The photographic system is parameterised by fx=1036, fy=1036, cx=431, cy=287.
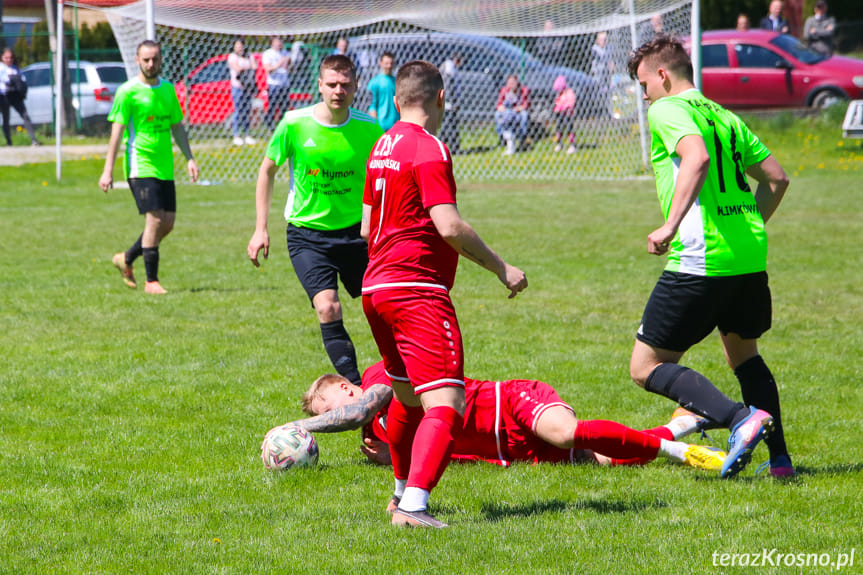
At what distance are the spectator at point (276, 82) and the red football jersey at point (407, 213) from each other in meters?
16.4

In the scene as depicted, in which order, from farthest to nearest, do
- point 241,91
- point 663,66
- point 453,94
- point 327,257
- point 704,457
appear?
point 453,94 → point 241,91 → point 327,257 → point 704,457 → point 663,66

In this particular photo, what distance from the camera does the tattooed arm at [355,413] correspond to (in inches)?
201

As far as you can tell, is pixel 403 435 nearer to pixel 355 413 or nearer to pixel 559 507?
pixel 355 413

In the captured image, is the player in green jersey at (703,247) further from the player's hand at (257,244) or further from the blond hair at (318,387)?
the player's hand at (257,244)

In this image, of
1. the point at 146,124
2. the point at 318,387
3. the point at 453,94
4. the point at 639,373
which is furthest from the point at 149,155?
the point at 453,94

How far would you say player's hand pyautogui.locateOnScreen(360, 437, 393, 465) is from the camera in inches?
211

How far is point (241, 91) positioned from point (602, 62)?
23.1ft

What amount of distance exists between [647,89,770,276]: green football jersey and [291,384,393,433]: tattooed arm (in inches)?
61.3

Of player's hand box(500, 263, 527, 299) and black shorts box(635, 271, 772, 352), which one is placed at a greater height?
player's hand box(500, 263, 527, 299)

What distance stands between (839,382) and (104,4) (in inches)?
581

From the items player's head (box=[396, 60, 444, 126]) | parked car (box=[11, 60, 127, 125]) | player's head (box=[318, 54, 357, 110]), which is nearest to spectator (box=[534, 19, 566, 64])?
parked car (box=[11, 60, 127, 125])

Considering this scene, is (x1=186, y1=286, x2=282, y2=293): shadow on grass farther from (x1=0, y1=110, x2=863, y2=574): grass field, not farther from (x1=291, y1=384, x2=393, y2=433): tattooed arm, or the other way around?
(x1=291, y1=384, x2=393, y2=433): tattooed arm

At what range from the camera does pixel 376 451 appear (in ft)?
17.6

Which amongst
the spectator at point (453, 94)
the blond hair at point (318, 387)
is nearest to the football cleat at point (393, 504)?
the blond hair at point (318, 387)
